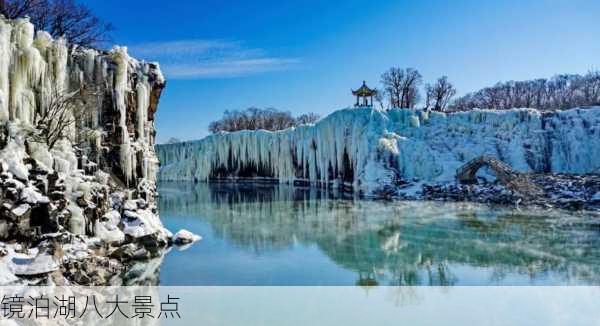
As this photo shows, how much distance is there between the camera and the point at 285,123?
51062 mm

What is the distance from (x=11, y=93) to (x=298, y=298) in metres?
6.23

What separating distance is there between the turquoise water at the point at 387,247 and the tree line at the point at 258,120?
111ft

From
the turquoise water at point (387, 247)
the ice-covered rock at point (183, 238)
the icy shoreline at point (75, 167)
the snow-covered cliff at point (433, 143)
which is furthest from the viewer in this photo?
the snow-covered cliff at point (433, 143)

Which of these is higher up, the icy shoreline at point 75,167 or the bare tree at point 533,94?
the bare tree at point 533,94

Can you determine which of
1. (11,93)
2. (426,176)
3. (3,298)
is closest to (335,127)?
(426,176)

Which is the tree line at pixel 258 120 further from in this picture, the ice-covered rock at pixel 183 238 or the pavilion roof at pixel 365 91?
the ice-covered rock at pixel 183 238

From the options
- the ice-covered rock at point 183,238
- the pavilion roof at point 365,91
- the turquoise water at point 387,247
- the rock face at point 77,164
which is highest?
the pavilion roof at point 365,91

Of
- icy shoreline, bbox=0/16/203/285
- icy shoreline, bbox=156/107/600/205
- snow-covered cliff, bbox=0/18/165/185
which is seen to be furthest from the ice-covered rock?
icy shoreline, bbox=156/107/600/205

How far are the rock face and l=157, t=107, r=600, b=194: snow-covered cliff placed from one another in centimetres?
1366

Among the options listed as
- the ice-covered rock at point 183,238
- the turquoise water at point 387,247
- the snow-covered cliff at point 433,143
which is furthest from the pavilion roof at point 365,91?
the ice-covered rock at point 183,238

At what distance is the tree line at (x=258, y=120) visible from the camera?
165 ft

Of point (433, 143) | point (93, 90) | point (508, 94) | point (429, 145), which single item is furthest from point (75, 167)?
point (508, 94)

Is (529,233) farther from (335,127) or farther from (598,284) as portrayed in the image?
(335,127)

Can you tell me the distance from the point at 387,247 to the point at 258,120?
43.4 meters
